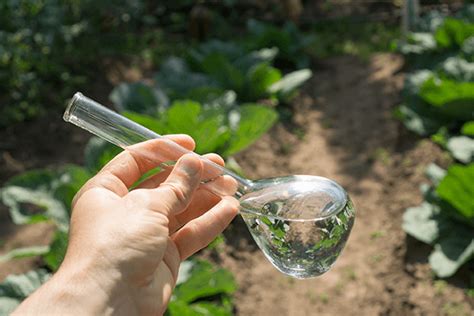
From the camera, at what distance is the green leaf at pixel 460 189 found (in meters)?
3.87

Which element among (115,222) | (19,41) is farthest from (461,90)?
(115,222)

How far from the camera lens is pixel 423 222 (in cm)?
425

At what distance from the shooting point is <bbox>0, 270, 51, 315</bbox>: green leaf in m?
3.34

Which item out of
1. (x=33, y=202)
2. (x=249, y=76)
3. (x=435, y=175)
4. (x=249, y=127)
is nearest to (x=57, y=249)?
(x=33, y=202)

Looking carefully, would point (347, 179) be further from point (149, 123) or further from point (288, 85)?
point (149, 123)

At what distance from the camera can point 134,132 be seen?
1740mm

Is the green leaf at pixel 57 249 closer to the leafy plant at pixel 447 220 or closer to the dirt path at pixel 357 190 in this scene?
the dirt path at pixel 357 190

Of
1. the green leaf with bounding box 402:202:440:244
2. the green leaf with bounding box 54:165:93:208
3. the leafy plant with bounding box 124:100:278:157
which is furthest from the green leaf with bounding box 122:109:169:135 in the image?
the green leaf with bounding box 402:202:440:244

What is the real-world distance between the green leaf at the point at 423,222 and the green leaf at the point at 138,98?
192 cm

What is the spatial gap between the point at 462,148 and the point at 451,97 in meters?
0.58

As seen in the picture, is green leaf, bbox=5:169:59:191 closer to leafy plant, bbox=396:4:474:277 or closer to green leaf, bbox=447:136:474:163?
leafy plant, bbox=396:4:474:277

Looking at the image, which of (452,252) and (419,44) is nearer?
(452,252)

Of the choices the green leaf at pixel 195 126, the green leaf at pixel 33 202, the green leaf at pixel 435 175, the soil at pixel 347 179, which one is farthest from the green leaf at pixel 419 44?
the green leaf at pixel 33 202

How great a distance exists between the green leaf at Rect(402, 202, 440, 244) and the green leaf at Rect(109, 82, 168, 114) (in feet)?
6.30
